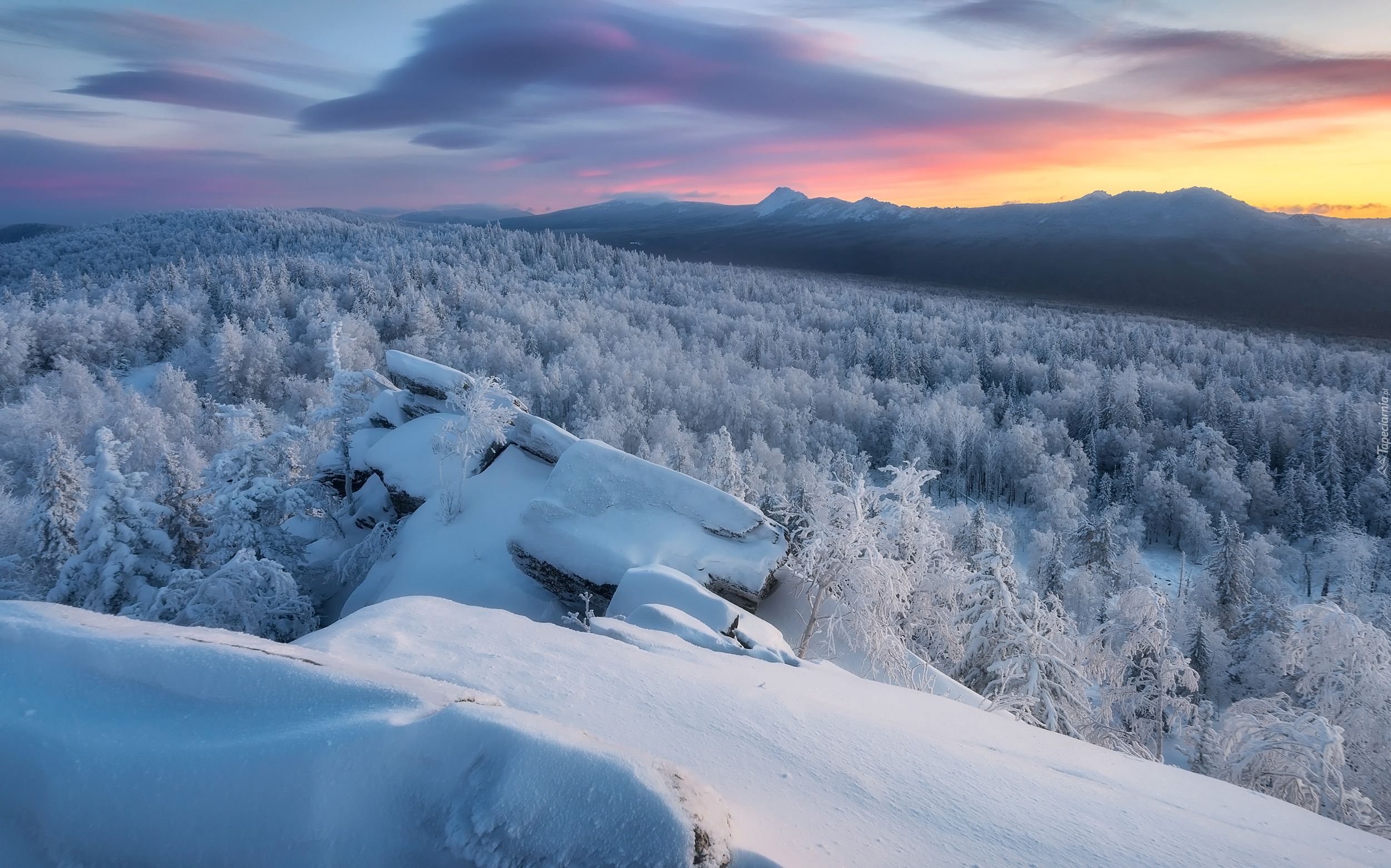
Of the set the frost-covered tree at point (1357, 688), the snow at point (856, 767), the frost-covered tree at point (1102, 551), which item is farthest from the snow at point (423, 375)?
the frost-covered tree at point (1102, 551)

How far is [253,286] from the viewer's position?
97500mm

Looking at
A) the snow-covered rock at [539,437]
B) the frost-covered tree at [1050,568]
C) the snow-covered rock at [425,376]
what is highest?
the snow-covered rock at [425,376]

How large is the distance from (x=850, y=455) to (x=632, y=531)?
175 ft

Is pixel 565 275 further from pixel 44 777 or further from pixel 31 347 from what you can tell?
pixel 44 777

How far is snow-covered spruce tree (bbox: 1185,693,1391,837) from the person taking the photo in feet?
43.9

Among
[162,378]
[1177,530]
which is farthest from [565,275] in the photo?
[1177,530]

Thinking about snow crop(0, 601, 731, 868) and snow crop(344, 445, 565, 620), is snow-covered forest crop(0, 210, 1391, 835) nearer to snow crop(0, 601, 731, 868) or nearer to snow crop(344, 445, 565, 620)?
snow crop(344, 445, 565, 620)

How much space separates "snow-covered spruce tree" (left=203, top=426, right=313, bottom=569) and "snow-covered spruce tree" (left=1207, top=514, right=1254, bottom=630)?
172 feet

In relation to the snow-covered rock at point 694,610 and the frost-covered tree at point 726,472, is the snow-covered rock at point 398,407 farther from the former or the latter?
the frost-covered tree at point 726,472

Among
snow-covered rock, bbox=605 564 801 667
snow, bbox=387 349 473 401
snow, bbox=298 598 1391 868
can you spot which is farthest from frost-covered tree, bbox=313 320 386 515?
snow, bbox=298 598 1391 868

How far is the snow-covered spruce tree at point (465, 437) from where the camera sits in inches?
792

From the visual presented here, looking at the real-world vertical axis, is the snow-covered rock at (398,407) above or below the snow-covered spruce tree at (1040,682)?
above

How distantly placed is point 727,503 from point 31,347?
84.3 metres

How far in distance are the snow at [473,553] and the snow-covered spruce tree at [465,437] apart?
373 millimetres
